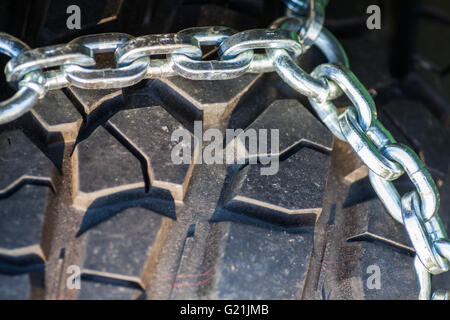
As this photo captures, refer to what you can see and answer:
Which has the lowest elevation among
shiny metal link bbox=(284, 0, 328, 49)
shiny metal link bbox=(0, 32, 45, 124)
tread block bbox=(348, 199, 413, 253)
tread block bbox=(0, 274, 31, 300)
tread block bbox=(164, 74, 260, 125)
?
tread block bbox=(0, 274, 31, 300)

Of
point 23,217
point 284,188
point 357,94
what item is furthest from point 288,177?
point 23,217

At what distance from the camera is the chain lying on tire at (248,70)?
1.11 metres

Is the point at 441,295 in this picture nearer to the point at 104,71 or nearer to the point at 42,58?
the point at 104,71

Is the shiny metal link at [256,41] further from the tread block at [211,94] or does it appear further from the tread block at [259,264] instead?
the tread block at [259,264]

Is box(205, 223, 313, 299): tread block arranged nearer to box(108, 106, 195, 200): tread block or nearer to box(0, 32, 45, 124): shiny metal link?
box(108, 106, 195, 200): tread block

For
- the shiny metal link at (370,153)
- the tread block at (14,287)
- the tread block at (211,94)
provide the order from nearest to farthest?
the tread block at (14,287)
the shiny metal link at (370,153)
the tread block at (211,94)

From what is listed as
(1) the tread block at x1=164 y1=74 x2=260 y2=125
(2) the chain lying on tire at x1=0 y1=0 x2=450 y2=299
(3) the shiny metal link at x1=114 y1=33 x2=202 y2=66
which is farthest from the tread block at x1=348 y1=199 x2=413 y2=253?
(3) the shiny metal link at x1=114 y1=33 x2=202 y2=66

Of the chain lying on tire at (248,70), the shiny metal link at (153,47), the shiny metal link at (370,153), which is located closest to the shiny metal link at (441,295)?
the chain lying on tire at (248,70)

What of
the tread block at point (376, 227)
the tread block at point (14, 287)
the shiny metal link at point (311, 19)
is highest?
the shiny metal link at point (311, 19)

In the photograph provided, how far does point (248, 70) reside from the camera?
1219mm

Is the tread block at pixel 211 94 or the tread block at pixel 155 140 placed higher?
the tread block at pixel 211 94

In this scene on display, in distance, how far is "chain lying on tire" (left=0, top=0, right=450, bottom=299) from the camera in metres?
1.11

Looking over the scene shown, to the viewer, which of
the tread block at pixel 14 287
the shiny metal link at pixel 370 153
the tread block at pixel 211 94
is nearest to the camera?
the tread block at pixel 14 287

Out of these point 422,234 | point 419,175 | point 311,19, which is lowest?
point 422,234
